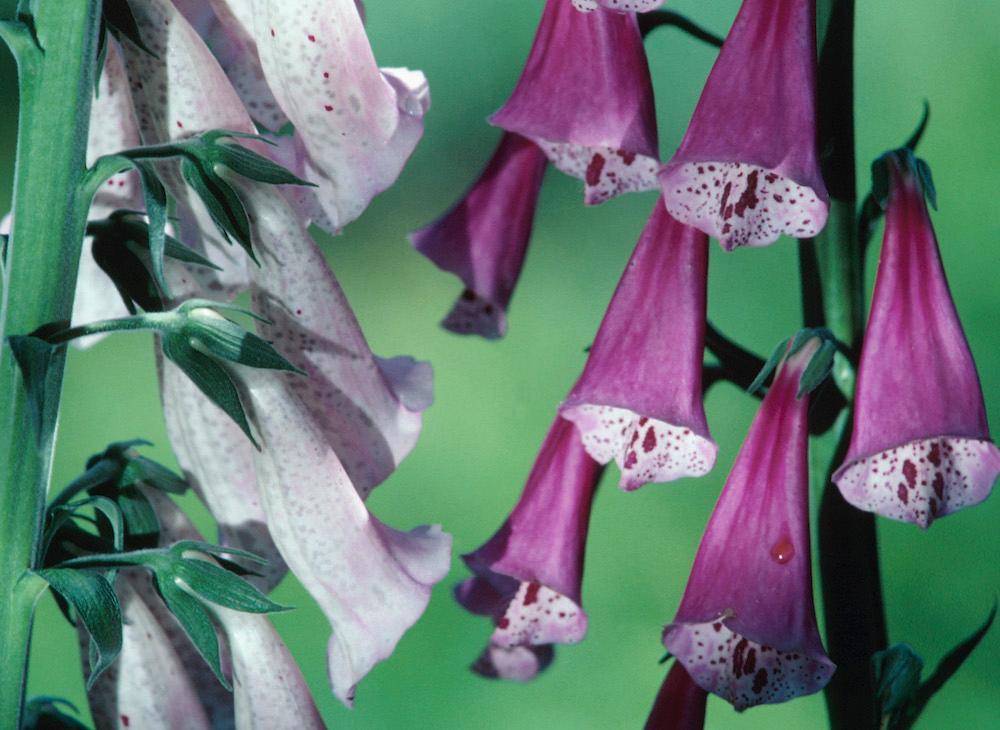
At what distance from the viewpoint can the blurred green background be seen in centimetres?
137

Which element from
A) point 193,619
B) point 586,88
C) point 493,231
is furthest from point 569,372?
point 193,619

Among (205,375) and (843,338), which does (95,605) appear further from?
(843,338)

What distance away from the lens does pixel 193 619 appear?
440 mm

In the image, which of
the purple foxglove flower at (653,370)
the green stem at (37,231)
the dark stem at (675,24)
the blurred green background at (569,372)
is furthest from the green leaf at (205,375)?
the blurred green background at (569,372)

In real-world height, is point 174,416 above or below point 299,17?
below

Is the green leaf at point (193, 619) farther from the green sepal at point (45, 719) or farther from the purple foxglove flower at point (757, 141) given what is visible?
the purple foxglove flower at point (757, 141)

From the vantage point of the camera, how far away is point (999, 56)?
1375 mm

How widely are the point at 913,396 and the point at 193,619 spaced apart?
0.31m

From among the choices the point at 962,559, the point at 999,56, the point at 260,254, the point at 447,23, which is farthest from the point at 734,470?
the point at 447,23

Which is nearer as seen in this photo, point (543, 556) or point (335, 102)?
point (335, 102)

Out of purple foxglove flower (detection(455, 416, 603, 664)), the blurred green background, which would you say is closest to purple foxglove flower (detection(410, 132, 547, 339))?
purple foxglove flower (detection(455, 416, 603, 664))

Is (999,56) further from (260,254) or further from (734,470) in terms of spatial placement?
(260,254)

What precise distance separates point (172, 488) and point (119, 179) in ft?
0.48

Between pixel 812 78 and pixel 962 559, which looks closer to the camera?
pixel 812 78
